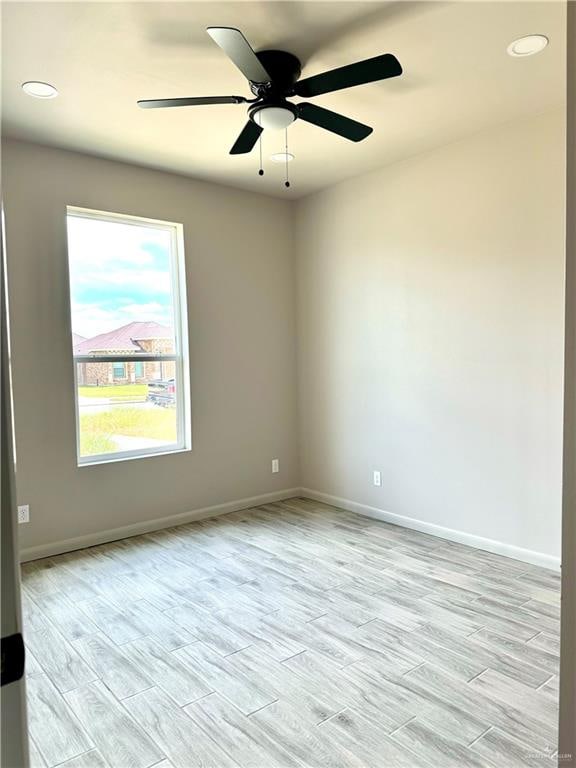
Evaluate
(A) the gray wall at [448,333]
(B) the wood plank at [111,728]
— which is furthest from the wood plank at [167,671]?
(A) the gray wall at [448,333]

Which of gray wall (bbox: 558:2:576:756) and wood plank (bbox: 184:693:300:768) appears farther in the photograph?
wood plank (bbox: 184:693:300:768)

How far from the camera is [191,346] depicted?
4.43 metres

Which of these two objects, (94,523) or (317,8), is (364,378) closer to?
(94,523)

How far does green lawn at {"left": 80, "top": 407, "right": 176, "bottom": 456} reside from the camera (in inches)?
155

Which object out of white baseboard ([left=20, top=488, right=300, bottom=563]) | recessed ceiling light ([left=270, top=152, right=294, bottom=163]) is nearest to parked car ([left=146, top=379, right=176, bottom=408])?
white baseboard ([left=20, top=488, right=300, bottom=563])

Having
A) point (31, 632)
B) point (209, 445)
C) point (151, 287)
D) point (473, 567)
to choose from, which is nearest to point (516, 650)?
point (473, 567)

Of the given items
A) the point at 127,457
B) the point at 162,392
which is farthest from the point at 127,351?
the point at 127,457

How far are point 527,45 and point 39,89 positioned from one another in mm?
2552

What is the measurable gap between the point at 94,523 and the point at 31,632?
4.19 ft

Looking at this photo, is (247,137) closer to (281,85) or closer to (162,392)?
(281,85)

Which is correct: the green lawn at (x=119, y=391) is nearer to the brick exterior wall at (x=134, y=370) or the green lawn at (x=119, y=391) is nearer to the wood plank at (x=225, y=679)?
the brick exterior wall at (x=134, y=370)

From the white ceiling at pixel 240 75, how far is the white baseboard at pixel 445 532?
2.86 meters

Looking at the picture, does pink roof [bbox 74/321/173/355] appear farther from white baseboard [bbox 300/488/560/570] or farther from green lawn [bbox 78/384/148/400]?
white baseboard [bbox 300/488/560/570]

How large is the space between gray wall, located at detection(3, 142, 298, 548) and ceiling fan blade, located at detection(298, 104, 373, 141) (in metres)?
1.95
